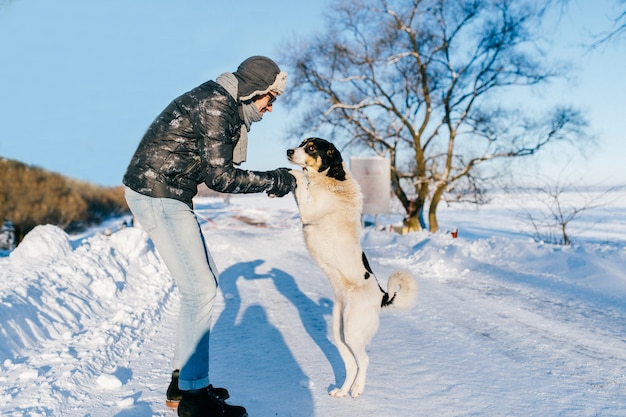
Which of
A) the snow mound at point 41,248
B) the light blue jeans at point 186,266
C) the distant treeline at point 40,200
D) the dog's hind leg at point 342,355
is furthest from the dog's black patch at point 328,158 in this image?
the distant treeline at point 40,200

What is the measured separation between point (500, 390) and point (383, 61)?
1585 cm

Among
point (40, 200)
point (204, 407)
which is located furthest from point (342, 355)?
point (40, 200)

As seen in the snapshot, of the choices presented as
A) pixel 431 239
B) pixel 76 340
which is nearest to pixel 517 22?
pixel 431 239

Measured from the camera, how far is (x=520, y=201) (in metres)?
13.0

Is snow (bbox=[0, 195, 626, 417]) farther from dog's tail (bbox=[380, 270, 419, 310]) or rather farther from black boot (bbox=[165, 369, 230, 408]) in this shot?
dog's tail (bbox=[380, 270, 419, 310])

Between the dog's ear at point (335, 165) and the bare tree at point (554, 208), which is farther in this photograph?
the bare tree at point (554, 208)

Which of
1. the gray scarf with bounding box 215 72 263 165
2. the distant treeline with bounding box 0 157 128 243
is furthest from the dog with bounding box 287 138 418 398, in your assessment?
the distant treeline with bounding box 0 157 128 243

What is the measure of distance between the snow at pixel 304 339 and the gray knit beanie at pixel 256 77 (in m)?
2.04

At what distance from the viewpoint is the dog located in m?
3.07

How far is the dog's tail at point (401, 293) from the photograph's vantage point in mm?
3355

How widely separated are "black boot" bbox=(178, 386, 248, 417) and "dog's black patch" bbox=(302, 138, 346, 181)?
1972mm

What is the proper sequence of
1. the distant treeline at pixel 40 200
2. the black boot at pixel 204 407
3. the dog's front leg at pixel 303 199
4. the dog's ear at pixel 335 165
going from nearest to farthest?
the black boot at pixel 204 407, the dog's front leg at pixel 303 199, the dog's ear at pixel 335 165, the distant treeline at pixel 40 200

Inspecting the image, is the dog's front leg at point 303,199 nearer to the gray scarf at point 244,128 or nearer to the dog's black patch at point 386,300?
the gray scarf at point 244,128

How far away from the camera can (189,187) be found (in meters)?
2.75
